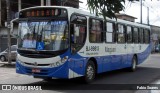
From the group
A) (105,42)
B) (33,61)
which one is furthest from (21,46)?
(105,42)

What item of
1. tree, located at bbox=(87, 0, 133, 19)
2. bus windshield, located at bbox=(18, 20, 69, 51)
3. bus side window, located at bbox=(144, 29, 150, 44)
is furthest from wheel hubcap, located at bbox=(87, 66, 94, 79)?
bus side window, located at bbox=(144, 29, 150, 44)

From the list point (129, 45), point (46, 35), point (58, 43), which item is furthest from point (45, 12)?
point (129, 45)

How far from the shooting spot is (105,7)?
5.23 meters

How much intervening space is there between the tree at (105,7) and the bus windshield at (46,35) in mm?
6202

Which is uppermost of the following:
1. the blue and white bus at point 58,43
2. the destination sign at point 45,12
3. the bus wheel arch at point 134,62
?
the destination sign at point 45,12

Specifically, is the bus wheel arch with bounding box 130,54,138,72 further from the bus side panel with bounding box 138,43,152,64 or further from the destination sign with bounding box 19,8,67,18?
the destination sign with bounding box 19,8,67,18

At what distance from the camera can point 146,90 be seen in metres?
11.7

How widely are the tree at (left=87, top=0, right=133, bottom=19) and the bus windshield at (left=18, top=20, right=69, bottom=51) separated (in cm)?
620

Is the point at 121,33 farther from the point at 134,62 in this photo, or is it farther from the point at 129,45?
the point at 134,62

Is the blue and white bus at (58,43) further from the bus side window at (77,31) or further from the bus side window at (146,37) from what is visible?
the bus side window at (146,37)

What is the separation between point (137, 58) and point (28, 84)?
361 inches

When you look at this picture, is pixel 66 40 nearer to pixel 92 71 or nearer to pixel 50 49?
pixel 50 49

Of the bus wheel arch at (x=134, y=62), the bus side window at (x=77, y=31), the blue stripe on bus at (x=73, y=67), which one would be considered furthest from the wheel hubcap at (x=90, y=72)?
the bus wheel arch at (x=134, y=62)

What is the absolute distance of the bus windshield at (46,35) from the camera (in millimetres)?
11570
